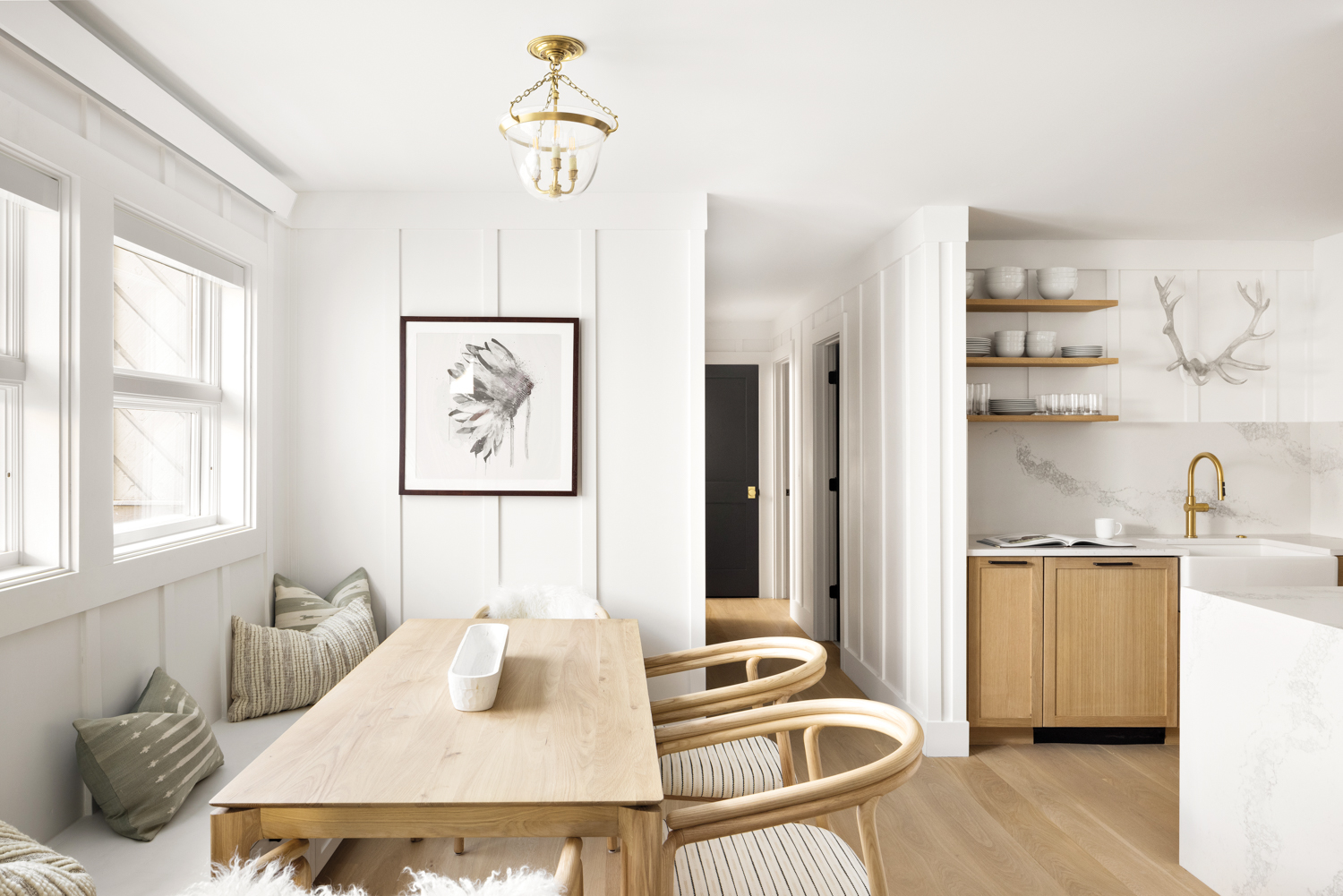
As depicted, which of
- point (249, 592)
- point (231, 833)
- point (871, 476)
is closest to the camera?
point (231, 833)

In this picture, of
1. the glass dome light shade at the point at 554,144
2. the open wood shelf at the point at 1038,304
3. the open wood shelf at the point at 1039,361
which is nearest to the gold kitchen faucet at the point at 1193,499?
the open wood shelf at the point at 1039,361

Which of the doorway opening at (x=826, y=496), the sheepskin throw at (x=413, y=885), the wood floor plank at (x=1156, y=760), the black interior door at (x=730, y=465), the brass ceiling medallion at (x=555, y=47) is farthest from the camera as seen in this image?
the black interior door at (x=730, y=465)

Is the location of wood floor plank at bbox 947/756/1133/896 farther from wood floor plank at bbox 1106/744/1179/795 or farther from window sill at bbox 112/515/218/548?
window sill at bbox 112/515/218/548

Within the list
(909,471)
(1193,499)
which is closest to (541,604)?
(909,471)

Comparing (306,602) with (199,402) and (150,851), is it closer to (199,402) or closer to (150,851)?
(199,402)

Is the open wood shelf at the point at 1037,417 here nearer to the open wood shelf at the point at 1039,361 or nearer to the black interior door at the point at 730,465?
the open wood shelf at the point at 1039,361

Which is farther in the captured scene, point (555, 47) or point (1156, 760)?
point (1156, 760)

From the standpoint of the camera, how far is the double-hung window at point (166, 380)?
93.7 inches

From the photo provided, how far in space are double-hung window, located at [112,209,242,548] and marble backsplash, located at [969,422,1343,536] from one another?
350 centimetres

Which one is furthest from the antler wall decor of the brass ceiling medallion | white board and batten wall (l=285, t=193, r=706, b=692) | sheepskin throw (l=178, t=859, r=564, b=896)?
sheepskin throw (l=178, t=859, r=564, b=896)

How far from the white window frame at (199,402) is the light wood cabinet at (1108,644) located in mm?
3530

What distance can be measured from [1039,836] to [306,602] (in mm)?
2886

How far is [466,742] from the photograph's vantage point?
5.16 feet

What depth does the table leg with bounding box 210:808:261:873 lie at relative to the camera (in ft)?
4.25
